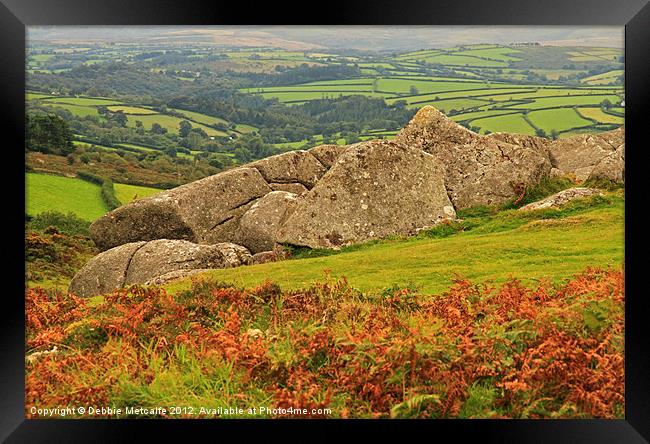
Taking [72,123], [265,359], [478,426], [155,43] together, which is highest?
[155,43]

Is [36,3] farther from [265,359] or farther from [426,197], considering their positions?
[426,197]

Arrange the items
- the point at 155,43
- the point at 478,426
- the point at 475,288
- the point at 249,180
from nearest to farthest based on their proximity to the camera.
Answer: the point at 478,426, the point at 475,288, the point at 155,43, the point at 249,180

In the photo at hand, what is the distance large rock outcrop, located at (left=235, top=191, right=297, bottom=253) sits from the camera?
57.0 feet

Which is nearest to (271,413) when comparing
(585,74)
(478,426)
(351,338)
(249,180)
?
(351,338)

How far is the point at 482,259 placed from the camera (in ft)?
42.7

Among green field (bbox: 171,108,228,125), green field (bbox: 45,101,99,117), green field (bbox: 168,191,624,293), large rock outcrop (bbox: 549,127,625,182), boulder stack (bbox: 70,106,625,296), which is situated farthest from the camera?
large rock outcrop (bbox: 549,127,625,182)

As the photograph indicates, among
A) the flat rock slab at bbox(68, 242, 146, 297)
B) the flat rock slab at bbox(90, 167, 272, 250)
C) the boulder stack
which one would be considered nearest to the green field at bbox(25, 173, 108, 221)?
the boulder stack

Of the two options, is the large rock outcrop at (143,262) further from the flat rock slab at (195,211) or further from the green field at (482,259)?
the green field at (482,259)

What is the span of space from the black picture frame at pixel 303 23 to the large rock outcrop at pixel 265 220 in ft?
23.1

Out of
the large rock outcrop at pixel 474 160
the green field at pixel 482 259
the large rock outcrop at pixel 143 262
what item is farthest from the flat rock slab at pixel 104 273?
the large rock outcrop at pixel 474 160

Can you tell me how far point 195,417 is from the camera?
10.3 metres

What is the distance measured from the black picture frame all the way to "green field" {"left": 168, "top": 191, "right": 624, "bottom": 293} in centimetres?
159

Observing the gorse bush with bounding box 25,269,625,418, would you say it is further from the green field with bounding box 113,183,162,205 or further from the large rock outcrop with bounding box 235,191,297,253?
the large rock outcrop with bounding box 235,191,297,253
